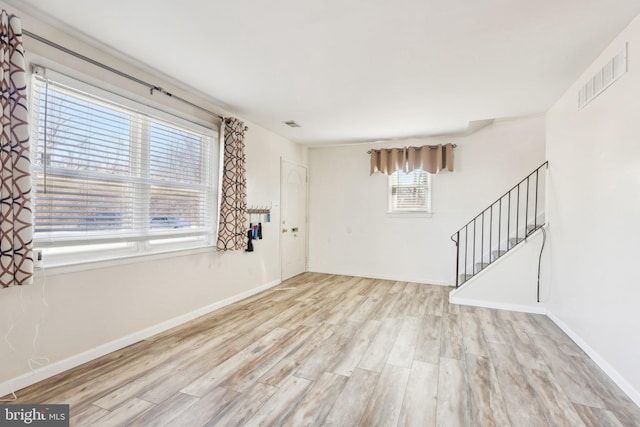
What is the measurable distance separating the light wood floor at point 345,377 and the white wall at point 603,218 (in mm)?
302

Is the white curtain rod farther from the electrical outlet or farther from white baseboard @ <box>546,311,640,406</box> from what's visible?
white baseboard @ <box>546,311,640,406</box>

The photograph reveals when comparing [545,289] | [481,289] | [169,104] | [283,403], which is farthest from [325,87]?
[545,289]

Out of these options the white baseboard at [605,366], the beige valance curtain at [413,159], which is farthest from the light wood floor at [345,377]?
the beige valance curtain at [413,159]

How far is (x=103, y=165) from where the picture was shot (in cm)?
260

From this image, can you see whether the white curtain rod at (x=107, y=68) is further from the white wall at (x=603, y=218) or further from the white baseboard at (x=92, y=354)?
the white wall at (x=603, y=218)

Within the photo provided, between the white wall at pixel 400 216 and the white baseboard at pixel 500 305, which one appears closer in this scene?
the white baseboard at pixel 500 305

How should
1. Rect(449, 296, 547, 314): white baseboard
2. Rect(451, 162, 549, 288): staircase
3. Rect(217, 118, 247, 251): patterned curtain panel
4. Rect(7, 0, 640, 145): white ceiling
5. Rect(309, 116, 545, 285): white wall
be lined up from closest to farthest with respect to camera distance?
Rect(7, 0, 640, 145): white ceiling
Rect(217, 118, 247, 251): patterned curtain panel
Rect(449, 296, 547, 314): white baseboard
Rect(451, 162, 549, 288): staircase
Rect(309, 116, 545, 285): white wall

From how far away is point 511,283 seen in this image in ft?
13.2

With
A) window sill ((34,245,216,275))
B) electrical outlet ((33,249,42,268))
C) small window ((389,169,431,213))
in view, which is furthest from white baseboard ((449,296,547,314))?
electrical outlet ((33,249,42,268))

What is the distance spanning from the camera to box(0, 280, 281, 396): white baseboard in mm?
2070

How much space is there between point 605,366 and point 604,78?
2.35 m

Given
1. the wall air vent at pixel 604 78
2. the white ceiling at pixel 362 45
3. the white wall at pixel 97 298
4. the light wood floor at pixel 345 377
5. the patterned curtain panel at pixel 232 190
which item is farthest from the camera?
the patterned curtain panel at pixel 232 190

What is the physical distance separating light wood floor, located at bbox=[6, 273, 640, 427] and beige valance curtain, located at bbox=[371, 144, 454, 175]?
8.41 ft

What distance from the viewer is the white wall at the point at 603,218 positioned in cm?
211
